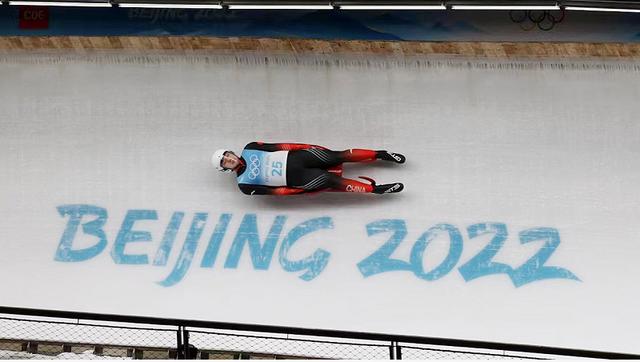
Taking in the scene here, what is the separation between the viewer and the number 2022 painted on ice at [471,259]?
364 inches

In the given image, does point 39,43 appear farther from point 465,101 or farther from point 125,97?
point 465,101

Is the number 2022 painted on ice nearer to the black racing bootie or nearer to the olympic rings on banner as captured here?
the black racing bootie

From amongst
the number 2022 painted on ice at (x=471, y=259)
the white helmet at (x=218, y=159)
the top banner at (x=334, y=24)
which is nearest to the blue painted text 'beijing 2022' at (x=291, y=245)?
the number 2022 painted on ice at (x=471, y=259)

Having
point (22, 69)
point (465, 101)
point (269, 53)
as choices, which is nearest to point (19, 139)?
point (22, 69)

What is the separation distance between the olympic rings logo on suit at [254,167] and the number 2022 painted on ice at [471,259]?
1.15m

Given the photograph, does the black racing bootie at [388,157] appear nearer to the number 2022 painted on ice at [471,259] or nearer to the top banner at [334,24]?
the number 2022 painted on ice at [471,259]

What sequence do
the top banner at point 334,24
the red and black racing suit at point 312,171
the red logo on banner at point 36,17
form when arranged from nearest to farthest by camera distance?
1. the red and black racing suit at point 312,171
2. the top banner at point 334,24
3. the red logo on banner at point 36,17

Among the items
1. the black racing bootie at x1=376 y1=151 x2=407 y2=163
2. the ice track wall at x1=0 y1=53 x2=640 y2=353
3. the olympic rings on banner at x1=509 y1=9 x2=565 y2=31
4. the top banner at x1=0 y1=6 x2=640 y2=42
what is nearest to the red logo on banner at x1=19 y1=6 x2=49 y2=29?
the top banner at x1=0 y1=6 x2=640 y2=42

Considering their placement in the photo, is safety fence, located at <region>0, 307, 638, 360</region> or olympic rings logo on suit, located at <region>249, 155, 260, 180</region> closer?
safety fence, located at <region>0, 307, 638, 360</region>

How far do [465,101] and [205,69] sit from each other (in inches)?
100

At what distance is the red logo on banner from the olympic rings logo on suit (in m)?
2.60

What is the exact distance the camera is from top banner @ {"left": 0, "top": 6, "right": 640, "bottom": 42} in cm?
961

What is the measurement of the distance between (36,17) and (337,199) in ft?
11.7

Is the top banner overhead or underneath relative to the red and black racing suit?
overhead
